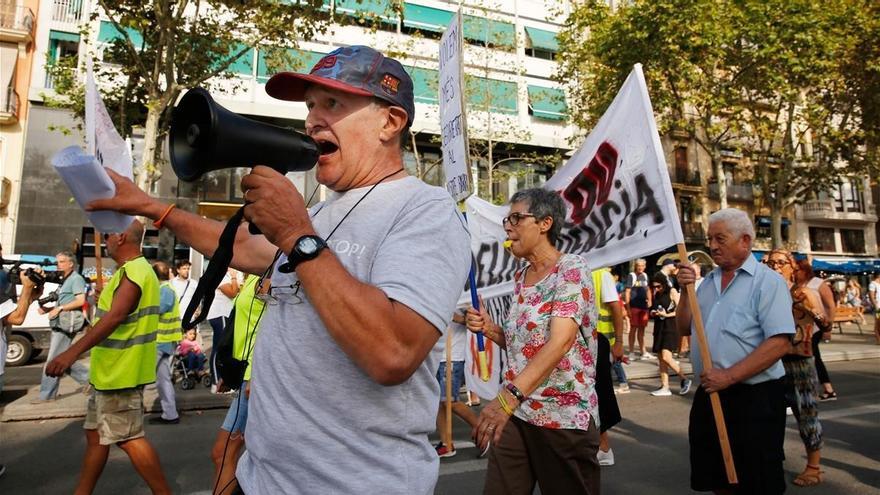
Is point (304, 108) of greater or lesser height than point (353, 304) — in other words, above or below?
above

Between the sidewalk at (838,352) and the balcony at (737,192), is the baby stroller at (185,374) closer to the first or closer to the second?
the sidewalk at (838,352)

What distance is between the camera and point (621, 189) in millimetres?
3500

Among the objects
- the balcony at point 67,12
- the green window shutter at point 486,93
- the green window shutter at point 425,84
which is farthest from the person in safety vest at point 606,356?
the balcony at point 67,12

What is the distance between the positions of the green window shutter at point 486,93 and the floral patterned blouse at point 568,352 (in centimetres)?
1690

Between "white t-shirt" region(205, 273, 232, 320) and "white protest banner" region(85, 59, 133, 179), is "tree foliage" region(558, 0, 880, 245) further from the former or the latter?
"white protest banner" region(85, 59, 133, 179)

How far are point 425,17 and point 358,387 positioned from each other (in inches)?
968

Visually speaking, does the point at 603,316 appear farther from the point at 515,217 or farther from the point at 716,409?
the point at 515,217

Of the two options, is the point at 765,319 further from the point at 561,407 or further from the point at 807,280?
the point at 807,280

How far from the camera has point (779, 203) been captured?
22.2 m

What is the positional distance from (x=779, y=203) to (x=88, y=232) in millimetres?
26961

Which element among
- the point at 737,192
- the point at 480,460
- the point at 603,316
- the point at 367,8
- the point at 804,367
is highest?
the point at 367,8

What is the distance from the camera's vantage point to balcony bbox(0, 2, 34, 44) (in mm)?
20219

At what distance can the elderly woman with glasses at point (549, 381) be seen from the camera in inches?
100

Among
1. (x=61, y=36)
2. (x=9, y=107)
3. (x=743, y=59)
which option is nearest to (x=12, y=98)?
(x=9, y=107)
